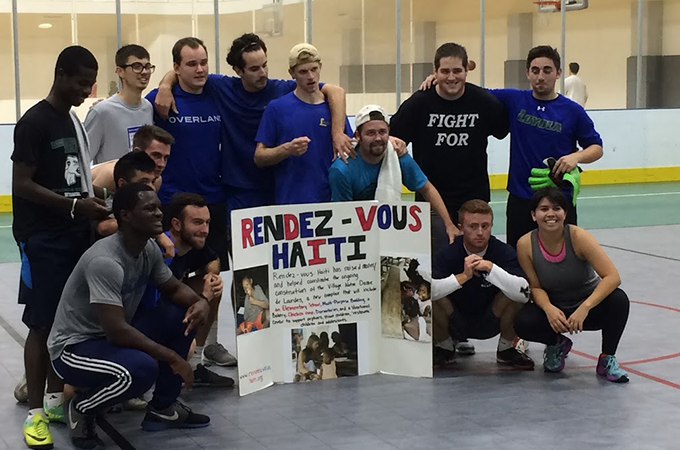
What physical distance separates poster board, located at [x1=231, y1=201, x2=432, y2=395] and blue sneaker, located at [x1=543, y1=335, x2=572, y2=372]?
67cm

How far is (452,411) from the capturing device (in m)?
5.27

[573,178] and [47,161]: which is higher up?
[47,161]

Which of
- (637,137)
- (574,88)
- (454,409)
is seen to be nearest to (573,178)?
(454,409)

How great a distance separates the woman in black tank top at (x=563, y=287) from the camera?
5.77 metres

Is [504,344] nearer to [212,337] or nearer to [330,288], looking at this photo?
[330,288]

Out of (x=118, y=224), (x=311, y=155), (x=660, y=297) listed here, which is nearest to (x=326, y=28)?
(x=660, y=297)

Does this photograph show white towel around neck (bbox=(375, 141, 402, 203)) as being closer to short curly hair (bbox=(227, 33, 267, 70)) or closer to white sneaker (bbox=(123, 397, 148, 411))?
short curly hair (bbox=(227, 33, 267, 70))

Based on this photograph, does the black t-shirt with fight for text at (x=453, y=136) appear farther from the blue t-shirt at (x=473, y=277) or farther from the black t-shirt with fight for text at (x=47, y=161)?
the black t-shirt with fight for text at (x=47, y=161)

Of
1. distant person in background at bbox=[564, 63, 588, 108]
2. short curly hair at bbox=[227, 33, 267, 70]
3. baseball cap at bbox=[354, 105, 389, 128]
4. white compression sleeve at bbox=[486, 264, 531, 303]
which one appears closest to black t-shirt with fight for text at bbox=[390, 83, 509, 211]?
baseball cap at bbox=[354, 105, 389, 128]

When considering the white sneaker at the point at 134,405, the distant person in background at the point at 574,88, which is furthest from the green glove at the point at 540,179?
the distant person in background at the point at 574,88

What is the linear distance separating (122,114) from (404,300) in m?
1.88

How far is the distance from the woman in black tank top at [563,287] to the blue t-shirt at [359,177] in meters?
0.69

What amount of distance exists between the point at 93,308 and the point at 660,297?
4.77 metres

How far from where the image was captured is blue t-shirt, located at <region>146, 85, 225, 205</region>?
6215 millimetres
